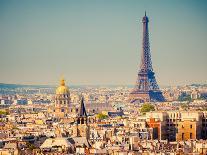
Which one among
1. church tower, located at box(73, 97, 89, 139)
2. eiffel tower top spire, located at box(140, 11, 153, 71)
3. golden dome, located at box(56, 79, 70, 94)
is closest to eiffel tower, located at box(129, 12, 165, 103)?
eiffel tower top spire, located at box(140, 11, 153, 71)

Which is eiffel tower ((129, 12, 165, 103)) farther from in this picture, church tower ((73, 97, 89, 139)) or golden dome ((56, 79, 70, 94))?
church tower ((73, 97, 89, 139))

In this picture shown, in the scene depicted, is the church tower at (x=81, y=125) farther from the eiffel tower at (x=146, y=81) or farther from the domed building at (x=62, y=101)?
the eiffel tower at (x=146, y=81)

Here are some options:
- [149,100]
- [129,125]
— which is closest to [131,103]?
[149,100]

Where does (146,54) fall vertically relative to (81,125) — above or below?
above

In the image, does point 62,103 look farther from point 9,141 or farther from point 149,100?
point 9,141

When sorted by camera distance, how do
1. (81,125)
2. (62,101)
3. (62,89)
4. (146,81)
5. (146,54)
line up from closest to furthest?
(81,125) → (62,101) → (62,89) → (146,81) → (146,54)

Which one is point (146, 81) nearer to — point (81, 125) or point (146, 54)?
point (146, 54)

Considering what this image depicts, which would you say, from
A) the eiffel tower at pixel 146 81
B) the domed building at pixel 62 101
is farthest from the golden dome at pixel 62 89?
the eiffel tower at pixel 146 81

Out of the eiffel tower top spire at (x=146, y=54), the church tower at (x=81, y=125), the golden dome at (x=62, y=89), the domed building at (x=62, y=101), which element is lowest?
the church tower at (x=81, y=125)

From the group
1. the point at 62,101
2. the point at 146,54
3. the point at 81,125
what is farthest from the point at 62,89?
the point at 81,125
